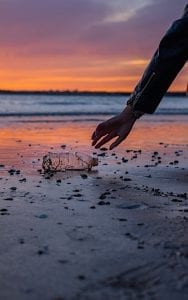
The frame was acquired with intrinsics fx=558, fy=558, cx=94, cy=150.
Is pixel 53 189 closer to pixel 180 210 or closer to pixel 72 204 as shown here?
pixel 72 204

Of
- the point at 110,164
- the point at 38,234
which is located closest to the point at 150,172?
the point at 110,164

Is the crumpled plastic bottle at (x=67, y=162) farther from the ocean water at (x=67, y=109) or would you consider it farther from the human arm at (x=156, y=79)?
the ocean water at (x=67, y=109)

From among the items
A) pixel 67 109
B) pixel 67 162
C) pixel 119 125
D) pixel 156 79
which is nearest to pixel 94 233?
pixel 119 125

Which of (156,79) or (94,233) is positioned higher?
(156,79)

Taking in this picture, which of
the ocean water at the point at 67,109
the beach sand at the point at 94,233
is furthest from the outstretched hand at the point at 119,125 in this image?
the ocean water at the point at 67,109

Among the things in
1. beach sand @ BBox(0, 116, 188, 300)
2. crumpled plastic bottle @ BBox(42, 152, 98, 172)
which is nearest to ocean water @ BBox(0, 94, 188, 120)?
crumpled plastic bottle @ BBox(42, 152, 98, 172)

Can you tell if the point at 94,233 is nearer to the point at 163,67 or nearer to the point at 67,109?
the point at 163,67

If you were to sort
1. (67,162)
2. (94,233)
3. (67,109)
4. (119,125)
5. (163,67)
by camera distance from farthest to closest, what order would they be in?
(67,109)
(67,162)
(94,233)
(119,125)
(163,67)
